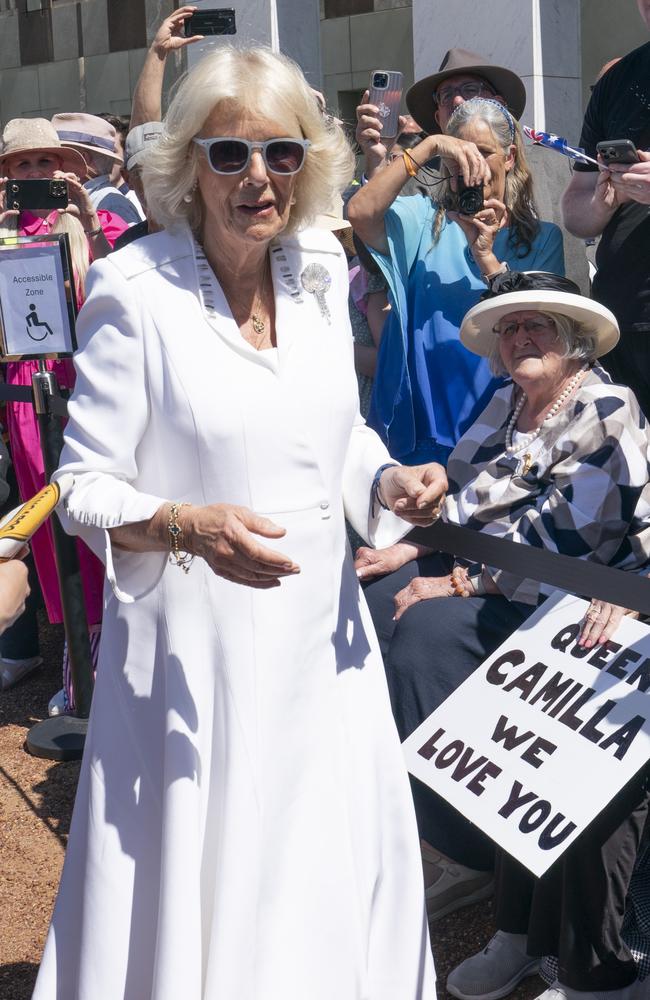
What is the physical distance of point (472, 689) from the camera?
122 inches

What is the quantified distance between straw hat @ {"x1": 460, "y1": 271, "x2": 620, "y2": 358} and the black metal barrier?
1.52 metres

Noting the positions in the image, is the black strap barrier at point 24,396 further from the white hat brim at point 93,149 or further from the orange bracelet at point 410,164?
the white hat brim at point 93,149

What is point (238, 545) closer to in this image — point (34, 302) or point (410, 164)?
point (410, 164)

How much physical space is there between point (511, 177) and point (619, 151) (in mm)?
443

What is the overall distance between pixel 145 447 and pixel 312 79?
725 centimetres

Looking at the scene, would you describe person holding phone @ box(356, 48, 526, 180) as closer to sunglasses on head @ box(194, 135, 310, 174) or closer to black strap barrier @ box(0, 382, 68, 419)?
black strap barrier @ box(0, 382, 68, 419)

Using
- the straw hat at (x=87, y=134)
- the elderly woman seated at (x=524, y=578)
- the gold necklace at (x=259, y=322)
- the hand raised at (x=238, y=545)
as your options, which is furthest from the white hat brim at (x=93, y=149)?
the hand raised at (x=238, y=545)

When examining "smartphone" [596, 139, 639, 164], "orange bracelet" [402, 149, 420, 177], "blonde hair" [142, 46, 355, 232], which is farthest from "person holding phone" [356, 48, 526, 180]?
"blonde hair" [142, 46, 355, 232]

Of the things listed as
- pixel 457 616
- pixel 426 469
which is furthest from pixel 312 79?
pixel 426 469

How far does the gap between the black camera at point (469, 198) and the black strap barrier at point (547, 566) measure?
118 centimetres

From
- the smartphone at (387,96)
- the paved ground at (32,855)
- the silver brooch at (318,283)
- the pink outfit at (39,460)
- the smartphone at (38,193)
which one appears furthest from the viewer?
the pink outfit at (39,460)

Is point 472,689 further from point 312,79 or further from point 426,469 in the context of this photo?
point 312,79

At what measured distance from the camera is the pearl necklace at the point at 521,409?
3.38 meters

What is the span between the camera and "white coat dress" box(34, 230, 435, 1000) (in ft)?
7.77
